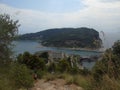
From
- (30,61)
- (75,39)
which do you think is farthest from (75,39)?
(30,61)

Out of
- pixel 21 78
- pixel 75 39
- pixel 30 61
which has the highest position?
pixel 75 39

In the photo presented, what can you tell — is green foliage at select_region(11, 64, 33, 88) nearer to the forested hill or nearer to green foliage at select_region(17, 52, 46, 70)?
the forested hill

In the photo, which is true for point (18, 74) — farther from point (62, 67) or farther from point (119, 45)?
point (62, 67)

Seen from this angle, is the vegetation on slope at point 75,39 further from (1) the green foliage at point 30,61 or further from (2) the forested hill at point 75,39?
(1) the green foliage at point 30,61

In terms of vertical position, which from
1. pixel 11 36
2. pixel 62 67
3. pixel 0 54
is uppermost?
pixel 11 36

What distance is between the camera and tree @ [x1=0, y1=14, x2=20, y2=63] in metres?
12.1

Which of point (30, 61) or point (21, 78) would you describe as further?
point (30, 61)

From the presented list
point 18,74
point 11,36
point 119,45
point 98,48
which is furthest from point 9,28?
point 98,48

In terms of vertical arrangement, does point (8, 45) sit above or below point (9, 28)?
below

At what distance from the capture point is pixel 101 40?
3.90 meters

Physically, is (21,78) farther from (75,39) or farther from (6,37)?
(75,39)

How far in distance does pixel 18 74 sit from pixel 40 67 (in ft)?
17.1

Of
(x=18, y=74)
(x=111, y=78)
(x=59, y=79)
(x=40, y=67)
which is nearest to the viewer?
(x=111, y=78)

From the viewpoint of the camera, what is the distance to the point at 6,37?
12312mm
